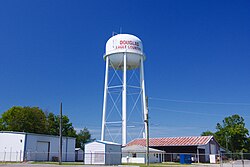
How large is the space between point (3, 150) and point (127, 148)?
59.7 ft

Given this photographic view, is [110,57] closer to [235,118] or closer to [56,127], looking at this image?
[56,127]

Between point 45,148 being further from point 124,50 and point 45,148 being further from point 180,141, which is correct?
point 180,141

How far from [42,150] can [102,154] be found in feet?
44.1

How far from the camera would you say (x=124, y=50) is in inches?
1884

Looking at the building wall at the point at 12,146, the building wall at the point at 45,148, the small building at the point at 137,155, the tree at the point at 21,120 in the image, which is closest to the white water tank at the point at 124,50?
the small building at the point at 137,155

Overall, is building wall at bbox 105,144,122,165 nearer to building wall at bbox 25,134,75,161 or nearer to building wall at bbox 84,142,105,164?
building wall at bbox 84,142,105,164

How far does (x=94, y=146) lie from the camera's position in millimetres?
41406

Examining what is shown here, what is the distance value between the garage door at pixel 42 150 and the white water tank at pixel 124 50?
15747 mm

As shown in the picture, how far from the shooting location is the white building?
4609cm

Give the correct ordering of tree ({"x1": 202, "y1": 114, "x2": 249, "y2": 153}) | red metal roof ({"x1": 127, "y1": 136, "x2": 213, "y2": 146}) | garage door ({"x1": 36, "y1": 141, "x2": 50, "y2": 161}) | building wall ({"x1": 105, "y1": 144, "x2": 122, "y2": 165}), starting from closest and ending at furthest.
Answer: building wall ({"x1": 105, "y1": 144, "x2": 122, "y2": 165}), garage door ({"x1": 36, "y1": 141, "x2": 50, "y2": 161}), red metal roof ({"x1": 127, "y1": 136, "x2": 213, "y2": 146}), tree ({"x1": 202, "y1": 114, "x2": 249, "y2": 153})

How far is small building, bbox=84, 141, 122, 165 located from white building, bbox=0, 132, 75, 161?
9.70 m

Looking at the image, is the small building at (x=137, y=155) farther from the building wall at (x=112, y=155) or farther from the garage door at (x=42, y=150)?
the garage door at (x=42, y=150)

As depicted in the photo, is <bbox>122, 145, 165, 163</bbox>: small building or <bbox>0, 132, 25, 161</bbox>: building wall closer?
<bbox>0, 132, 25, 161</bbox>: building wall

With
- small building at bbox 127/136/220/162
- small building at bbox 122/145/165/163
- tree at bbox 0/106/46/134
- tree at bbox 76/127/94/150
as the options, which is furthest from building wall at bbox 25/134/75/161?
tree at bbox 76/127/94/150
